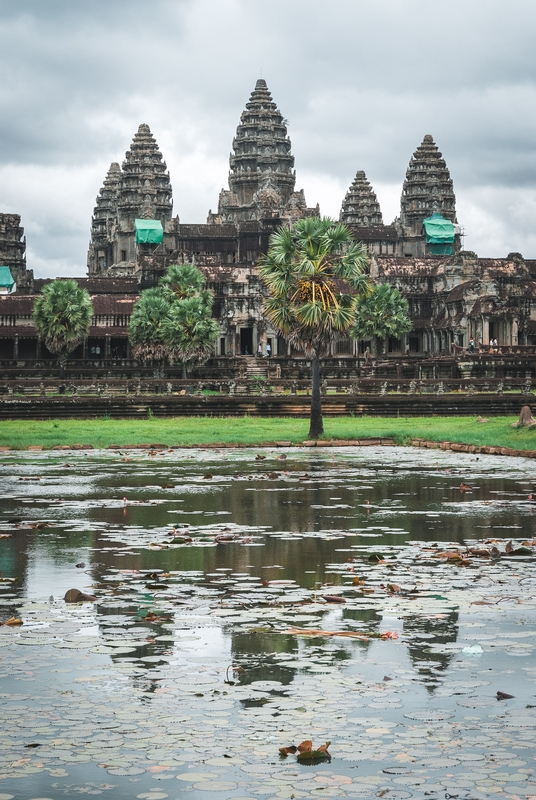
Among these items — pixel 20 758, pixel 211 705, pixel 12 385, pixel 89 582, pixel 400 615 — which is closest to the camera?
pixel 20 758

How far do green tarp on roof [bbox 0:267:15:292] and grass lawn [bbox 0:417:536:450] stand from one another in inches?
2690

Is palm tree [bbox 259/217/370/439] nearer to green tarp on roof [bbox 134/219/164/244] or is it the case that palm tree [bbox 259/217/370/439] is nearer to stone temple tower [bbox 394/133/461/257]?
green tarp on roof [bbox 134/219/164/244]

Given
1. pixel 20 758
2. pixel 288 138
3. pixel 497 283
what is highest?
pixel 288 138

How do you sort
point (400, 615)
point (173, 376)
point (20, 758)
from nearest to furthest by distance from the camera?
1. point (20, 758)
2. point (400, 615)
3. point (173, 376)

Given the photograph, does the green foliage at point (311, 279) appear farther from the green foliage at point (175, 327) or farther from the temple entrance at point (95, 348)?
Result: the temple entrance at point (95, 348)

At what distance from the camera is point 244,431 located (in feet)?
122

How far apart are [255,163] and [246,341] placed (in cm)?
2862

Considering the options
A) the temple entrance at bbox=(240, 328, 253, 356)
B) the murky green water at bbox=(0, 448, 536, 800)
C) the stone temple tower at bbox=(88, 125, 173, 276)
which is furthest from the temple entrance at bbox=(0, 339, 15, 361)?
the murky green water at bbox=(0, 448, 536, 800)

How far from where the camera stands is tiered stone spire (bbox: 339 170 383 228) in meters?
133

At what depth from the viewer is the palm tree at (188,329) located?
232 ft

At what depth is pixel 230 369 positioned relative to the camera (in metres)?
77.2

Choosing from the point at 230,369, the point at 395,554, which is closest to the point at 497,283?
the point at 230,369

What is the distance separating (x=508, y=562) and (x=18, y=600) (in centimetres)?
482

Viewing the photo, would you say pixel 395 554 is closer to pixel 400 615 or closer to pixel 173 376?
pixel 400 615
